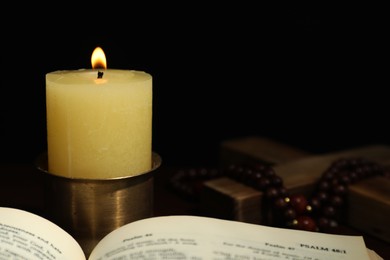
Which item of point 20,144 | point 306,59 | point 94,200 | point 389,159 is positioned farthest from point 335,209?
point 20,144

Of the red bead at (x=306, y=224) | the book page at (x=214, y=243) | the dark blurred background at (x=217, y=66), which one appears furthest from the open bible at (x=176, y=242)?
the dark blurred background at (x=217, y=66)

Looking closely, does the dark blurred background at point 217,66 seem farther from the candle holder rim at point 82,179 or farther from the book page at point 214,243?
the book page at point 214,243

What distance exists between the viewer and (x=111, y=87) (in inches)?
→ 33.1

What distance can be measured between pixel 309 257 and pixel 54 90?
409 mm

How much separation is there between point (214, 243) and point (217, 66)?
976 millimetres

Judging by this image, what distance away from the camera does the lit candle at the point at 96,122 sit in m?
0.84

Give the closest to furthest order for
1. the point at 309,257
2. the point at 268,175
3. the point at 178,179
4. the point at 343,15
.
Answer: the point at 309,257, the point at 268,175, the point at 178,179, the point at 343,15

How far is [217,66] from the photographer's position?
1724 millimetres

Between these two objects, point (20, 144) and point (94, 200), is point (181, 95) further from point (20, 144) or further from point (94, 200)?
point (94, 200)

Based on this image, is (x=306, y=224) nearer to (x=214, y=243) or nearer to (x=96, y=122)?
(x=214, y=243)

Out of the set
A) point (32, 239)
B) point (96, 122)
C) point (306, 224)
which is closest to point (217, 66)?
point (306, 224)

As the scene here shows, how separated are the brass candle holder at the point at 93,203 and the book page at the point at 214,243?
48 mm

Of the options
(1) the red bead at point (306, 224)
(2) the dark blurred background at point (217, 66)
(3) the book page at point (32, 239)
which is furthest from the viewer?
(2) the dark blurred background at point (217, 66)

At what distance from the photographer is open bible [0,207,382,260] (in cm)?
77
